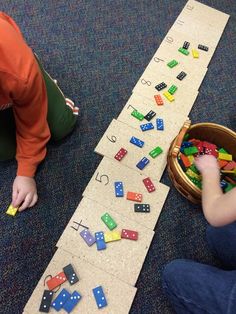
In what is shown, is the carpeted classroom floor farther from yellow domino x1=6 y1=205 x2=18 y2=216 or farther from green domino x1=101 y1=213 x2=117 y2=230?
green domino x1=101 y1=213 x2=117 y2=230

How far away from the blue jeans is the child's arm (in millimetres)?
175

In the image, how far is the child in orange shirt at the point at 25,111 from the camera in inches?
38.8

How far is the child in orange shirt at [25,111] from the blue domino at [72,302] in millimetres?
401

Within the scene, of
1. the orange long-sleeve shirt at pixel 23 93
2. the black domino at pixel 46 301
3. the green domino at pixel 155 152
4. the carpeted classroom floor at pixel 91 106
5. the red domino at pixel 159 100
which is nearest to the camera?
the orange long-sleeve shirt at pixel 23 93

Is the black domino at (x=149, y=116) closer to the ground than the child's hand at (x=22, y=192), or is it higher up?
higher up

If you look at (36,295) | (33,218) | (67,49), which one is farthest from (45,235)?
(67,49)

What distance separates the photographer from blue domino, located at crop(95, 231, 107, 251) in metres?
1.30

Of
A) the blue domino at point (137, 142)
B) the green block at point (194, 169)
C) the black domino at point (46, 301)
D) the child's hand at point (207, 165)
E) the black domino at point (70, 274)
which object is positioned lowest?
the black domino at point (46, 301)

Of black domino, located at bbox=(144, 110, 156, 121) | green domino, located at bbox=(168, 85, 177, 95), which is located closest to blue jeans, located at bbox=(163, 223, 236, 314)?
black domino, located at bbox=(144, 110, 156, 121)

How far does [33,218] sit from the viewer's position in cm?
137

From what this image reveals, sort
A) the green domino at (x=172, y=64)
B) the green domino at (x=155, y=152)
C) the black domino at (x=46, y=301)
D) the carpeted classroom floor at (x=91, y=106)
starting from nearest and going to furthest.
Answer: the black domino at (x=46, y=301)
the carpeted classroom floor at (x=91, y=106)
the green domino at (x=155, y=152)
the green domino at (x=172, y=64)

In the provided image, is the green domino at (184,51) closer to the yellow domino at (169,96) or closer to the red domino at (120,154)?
the yellow domino at (169,96)

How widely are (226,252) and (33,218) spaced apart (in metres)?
0.77

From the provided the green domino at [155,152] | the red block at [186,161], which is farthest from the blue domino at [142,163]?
the red block at [186,161]
